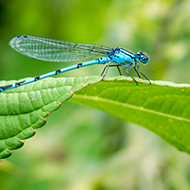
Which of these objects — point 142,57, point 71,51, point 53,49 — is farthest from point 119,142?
point 53,49

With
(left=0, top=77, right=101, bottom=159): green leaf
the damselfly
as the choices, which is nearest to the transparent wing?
→ the damselfly

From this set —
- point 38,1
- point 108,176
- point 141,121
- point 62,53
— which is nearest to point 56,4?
point 38,1

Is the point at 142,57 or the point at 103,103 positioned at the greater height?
the point at 142,57

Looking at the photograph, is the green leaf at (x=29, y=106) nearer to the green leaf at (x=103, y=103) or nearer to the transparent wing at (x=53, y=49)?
the green leaf at (x=103, y=103)

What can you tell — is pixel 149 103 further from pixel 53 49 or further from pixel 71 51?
pixel 53 49

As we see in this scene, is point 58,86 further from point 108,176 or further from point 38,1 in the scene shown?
point 38,1

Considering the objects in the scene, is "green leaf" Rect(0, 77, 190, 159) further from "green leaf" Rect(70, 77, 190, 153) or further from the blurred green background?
the blurred green background

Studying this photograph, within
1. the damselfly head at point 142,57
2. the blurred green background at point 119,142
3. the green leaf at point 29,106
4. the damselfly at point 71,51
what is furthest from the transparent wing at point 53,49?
the green leaf at point 29,106
